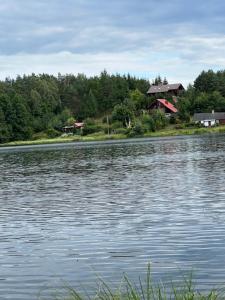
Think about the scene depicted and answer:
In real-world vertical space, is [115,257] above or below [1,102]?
below

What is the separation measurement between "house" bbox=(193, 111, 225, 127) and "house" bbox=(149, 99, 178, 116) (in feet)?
44.6

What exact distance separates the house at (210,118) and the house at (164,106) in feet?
44.6

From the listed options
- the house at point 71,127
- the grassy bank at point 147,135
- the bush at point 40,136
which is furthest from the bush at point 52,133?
the grassy bank at point 147,135

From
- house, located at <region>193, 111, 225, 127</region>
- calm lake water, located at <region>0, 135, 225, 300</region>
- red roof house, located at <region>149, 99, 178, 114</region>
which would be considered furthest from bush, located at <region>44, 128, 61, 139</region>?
calm lake water, located at <region>0, 135, 225, 300</region>

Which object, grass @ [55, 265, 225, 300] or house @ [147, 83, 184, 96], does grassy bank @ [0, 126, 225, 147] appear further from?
grass @ [55, 265, 225, 300]

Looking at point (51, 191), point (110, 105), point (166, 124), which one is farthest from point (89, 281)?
point (110, 105)

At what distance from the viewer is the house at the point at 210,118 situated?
147875mm

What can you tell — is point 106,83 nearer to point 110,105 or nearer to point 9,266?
point 110,105

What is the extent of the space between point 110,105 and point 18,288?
176 metres

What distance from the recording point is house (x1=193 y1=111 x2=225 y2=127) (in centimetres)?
14788

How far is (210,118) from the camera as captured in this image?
5871 inches

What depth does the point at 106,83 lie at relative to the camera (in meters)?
200

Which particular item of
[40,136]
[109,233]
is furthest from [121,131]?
[109,233]

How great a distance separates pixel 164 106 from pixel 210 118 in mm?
19196
